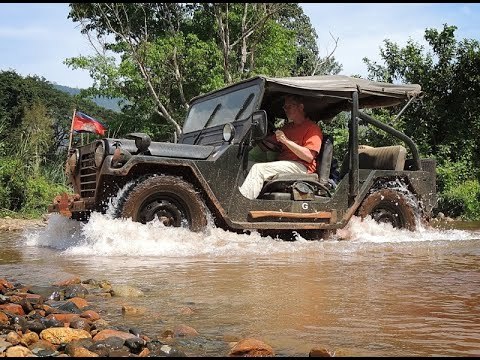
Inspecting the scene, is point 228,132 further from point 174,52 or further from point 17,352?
point 174,52

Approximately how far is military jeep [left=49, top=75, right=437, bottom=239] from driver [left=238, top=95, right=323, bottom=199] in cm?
11

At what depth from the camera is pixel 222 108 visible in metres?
6.92

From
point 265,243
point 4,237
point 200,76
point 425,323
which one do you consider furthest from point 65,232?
point 200,76

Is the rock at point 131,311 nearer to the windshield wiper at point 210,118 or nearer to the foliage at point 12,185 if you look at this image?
the windshield wiper at point 210,118

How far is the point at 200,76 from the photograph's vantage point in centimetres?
2039

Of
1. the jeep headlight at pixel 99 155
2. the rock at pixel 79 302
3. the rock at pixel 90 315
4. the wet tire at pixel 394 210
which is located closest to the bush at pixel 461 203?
the wet tire at pixel 394 210

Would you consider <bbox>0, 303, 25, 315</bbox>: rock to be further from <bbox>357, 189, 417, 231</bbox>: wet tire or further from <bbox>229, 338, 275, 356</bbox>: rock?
<bbox>357, 189, 417, 231</bbox>: wet tire

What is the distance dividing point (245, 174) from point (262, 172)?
0.21 metres

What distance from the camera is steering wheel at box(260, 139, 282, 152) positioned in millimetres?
6766

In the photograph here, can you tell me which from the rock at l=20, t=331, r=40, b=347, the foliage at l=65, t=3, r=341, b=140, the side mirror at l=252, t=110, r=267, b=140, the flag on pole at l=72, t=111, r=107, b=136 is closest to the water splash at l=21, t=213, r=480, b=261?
the side mirror at l=252, t=110, r=267, b=140

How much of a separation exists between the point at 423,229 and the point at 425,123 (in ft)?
34.7

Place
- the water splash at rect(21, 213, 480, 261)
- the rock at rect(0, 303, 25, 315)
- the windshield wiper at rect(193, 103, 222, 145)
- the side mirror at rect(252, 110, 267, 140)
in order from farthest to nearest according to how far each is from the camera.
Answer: the windshield wiper at rect(193, 103, 222, 145) → the side mirror at rect(252, 110, 267, 140) → the water splash at rect(21, 213, 480, 261) → the rock at rect(0, 303, 25, 315)

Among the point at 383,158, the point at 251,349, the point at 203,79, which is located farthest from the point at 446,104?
the point at 251,349

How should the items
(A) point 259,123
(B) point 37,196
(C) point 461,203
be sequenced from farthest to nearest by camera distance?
(C) point 461,203
(B) point 37,196
(A) point 259,123
